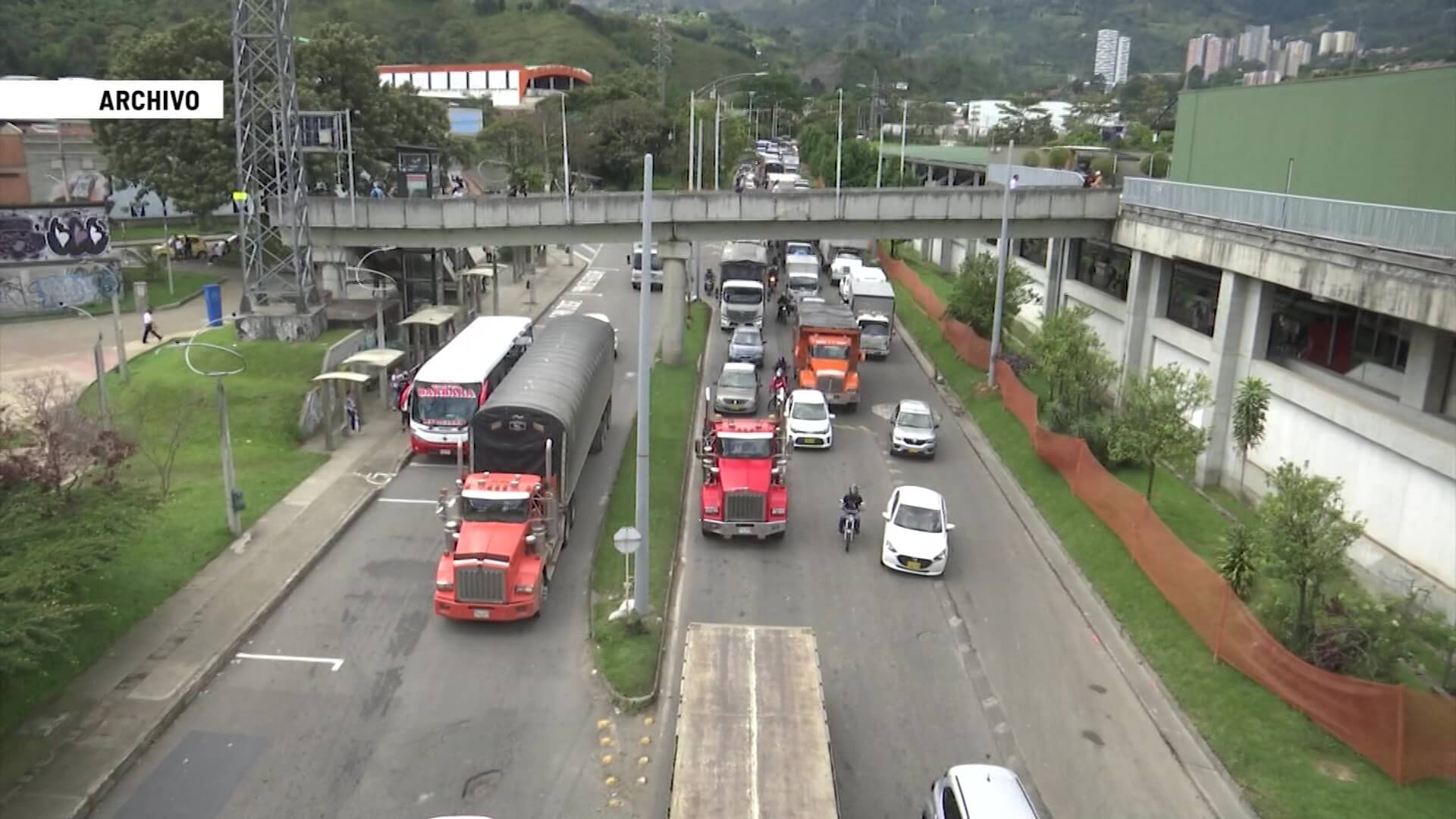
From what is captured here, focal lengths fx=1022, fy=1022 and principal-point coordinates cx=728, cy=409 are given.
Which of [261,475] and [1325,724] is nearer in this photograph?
[1325,724]

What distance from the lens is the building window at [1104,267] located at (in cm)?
3816

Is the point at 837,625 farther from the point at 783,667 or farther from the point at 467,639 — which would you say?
the point at 467,639

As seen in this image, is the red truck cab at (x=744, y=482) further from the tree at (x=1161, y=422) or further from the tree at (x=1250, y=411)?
the tree at (x=1250, y=411)

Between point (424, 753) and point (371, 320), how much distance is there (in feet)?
90.2

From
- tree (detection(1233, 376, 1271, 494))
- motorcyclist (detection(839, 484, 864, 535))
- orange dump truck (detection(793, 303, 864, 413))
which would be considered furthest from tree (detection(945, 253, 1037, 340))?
motorcyclist (detection(839, 484, 864, 535))

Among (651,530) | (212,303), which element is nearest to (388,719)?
(651,530)

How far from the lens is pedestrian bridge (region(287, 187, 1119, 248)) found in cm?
3822

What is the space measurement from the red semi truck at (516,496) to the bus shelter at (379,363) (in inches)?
337

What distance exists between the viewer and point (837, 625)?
1967 cm

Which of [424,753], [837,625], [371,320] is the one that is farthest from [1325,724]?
[371,320]

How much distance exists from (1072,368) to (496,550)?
18.3 m

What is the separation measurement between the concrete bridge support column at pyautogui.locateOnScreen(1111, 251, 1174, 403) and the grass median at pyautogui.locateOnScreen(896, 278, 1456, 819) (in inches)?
343

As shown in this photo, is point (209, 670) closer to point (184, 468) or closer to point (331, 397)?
point (184, 468)

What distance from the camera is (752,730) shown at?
12727mm
